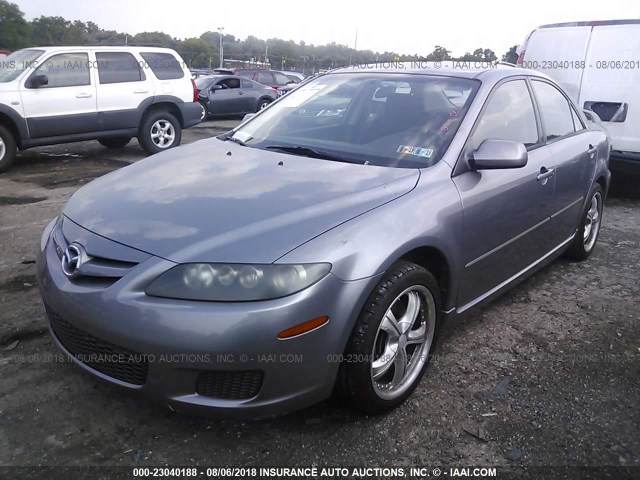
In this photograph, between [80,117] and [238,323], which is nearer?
[238,323]

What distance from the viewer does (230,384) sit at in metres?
2.11

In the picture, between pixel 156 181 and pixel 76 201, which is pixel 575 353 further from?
pixel 76 201

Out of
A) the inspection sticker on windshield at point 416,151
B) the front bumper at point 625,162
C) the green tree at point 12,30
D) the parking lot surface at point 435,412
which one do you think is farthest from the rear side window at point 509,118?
the green tree at point 12,30

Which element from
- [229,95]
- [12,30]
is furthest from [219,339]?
[12,30]

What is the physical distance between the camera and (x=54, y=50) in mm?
8297

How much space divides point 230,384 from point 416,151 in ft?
5.21

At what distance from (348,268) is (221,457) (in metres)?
0.96

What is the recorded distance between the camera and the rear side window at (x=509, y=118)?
314 cm

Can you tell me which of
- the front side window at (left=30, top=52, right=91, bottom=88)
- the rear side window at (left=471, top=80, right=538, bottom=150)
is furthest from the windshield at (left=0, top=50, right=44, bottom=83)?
the rear side window at (left=471, top=80, right=538, bottom=150)

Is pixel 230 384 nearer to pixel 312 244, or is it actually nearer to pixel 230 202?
pixel 312 244

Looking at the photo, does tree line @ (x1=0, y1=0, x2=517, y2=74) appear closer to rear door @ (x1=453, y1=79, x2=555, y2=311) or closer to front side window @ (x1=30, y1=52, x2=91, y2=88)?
front side window @ (x1=30, y1=52, x2=91, y2=88)

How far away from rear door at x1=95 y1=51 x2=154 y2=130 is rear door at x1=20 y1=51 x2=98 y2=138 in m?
0.15

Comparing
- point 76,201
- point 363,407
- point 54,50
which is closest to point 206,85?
point 54,50

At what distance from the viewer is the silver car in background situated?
2068 millimetres
